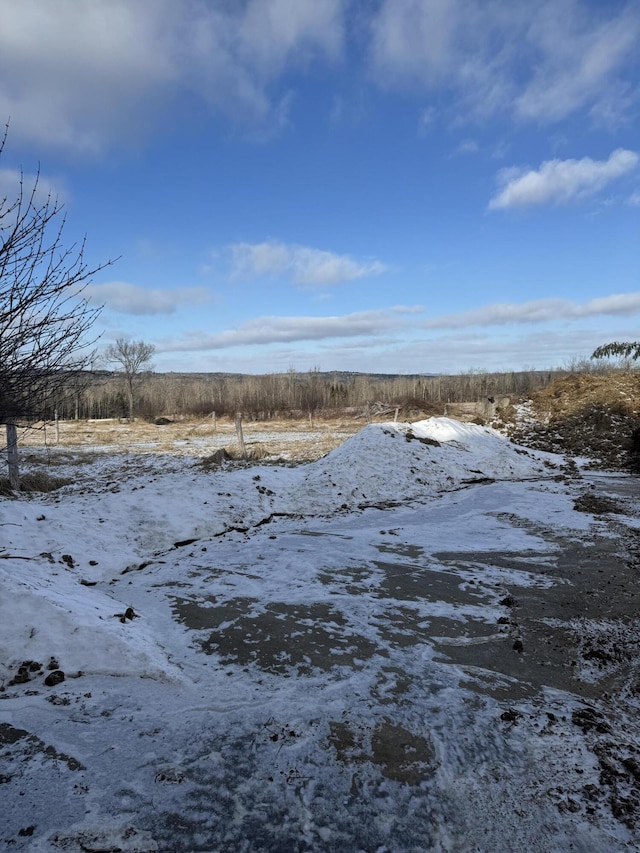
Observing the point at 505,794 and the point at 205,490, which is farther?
the point at 205,490

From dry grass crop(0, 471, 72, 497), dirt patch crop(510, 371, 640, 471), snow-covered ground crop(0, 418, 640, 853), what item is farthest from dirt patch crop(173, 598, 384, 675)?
dirt patch crop(510, 371, 640, 471)

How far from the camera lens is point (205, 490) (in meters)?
10.0

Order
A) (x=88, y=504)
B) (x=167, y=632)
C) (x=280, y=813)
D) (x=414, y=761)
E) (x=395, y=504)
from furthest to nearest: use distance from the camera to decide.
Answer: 1. (x=395, y=504)
2. (x=88, y=504)
3. (x=167, y=632)
4. (x=414, y=761)
5. (x=280, y=813)

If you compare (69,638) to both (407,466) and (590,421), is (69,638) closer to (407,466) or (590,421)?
(407,466)

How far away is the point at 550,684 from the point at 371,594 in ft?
7.53

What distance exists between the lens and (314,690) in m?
3.65

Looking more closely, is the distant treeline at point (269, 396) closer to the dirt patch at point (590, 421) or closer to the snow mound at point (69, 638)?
A: the dirt patch at point (590, 421)

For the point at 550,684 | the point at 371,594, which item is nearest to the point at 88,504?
the point at 371,594

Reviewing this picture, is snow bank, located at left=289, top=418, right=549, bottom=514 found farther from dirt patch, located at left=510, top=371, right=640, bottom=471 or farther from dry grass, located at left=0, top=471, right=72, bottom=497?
dry grass, located at left=0, top=471, right=72, bottom=497

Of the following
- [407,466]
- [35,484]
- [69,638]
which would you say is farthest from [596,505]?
[35,484]

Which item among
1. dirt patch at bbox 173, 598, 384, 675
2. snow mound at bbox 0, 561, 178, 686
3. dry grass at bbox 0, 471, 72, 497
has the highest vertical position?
snow mound at bbox 0, 561, 178, 686

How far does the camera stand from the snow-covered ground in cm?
249

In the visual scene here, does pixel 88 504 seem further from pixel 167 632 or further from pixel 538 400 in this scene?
pixel 538 400

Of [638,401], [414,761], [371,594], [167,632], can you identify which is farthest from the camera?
[638,401]
